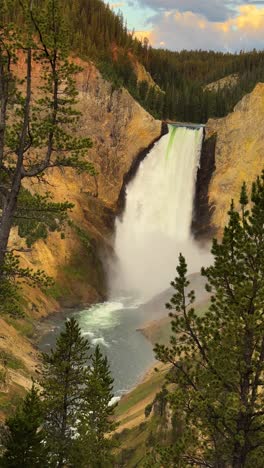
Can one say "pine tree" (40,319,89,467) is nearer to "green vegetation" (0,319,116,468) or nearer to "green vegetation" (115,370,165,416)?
"green vegetation" (0,319,116,468)

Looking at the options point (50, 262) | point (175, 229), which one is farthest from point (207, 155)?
point (50, 262)

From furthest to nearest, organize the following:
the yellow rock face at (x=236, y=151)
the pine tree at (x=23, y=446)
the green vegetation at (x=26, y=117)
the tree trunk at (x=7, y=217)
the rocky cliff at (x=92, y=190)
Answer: the yellow rock face at (x=236, y=151)
the rocky cliff at (x=92, y=190)
the tree trunk at (x=7, y=217)
the green vegetation at (x=26, y=117)
the pine tree at (x=23, y=446)

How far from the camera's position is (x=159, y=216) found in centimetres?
6600

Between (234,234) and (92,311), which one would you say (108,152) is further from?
(234,234)

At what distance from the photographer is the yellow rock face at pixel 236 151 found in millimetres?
59312

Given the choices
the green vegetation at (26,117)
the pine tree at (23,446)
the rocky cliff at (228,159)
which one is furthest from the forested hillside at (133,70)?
the pine tree at (23,446)

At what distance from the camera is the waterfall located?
2418 inches

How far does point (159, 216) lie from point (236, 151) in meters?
13.5

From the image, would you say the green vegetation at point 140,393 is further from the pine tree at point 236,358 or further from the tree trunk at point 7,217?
the pine tree at point 236,358

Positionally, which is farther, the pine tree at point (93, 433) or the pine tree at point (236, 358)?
the pine tree at point (93, 433)

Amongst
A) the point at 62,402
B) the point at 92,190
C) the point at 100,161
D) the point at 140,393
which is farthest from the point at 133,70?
the point at 62,402

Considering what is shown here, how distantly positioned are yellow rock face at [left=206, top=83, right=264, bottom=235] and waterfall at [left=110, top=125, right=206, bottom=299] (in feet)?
10.00

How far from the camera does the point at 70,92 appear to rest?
14.7 meters

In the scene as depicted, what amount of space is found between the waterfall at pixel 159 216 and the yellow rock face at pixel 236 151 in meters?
3.05
